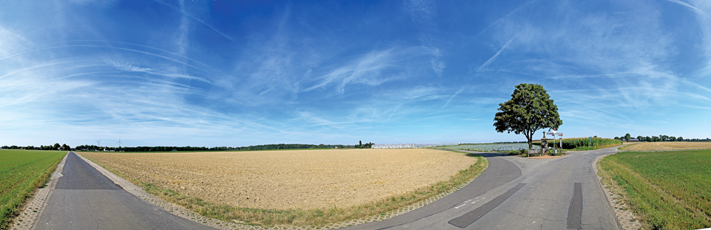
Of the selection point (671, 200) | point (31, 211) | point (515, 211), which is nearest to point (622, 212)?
point (671, 200)

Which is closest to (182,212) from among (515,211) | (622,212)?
(515,211)

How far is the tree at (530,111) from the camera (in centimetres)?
3388

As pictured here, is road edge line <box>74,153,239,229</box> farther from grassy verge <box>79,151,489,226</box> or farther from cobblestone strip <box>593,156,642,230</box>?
cobblestone strip <box>593,156,642,230</box>

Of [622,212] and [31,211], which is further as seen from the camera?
[31,211]

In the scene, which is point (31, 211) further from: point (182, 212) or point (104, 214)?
point (182, 212)

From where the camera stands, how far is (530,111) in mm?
33875

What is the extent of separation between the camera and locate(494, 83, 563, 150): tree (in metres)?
33.9

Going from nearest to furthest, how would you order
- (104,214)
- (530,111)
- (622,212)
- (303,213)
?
(622,212)
(104,214)
(303,213)
(530,111)

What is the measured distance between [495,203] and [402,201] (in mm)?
3317

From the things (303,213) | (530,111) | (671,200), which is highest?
(530,111)

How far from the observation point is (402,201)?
31.7 feet

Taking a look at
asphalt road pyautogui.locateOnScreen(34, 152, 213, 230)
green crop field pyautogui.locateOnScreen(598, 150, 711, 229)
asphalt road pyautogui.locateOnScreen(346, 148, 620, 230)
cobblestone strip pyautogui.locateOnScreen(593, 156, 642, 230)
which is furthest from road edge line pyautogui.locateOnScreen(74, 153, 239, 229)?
green crop field pyautogui.locateOnScreen(598, 150, 711, 229)

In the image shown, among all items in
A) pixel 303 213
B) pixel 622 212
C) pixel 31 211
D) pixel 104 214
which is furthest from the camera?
pixel 31 211

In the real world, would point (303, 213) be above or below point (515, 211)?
below
